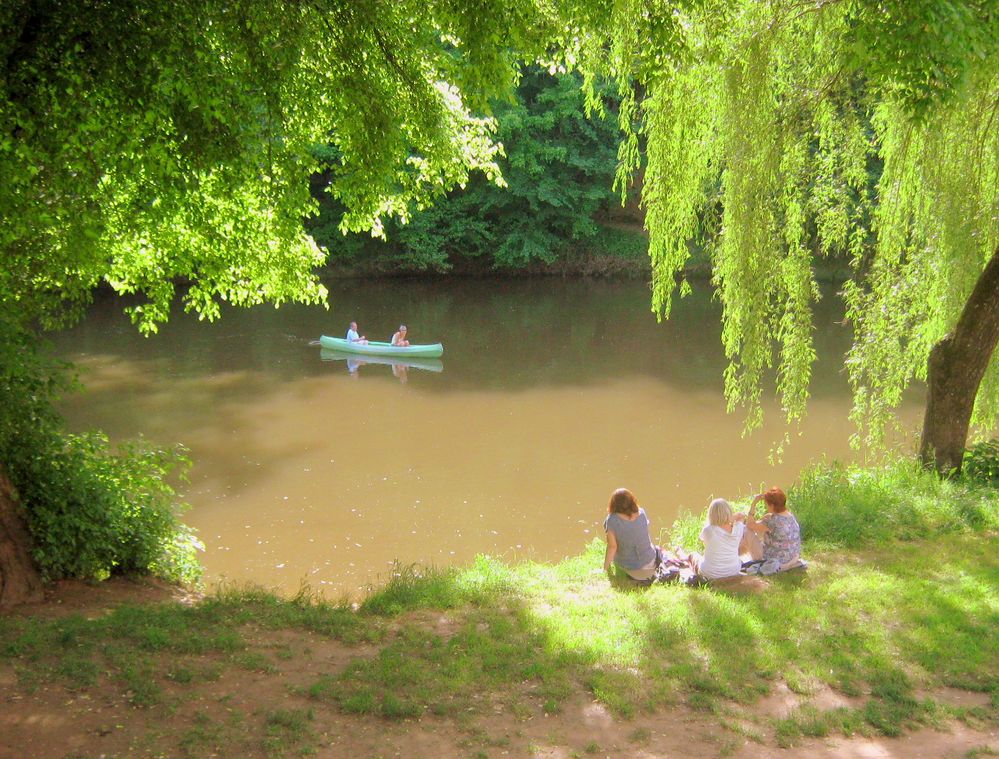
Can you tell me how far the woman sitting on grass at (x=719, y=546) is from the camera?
6707 millimetres

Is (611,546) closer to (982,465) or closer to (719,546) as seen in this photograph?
(719,546)

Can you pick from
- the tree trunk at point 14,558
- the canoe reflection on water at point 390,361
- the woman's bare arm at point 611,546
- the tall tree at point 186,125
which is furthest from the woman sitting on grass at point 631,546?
the canoe reflection on water at point 390,361

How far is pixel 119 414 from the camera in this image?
49.9 feet

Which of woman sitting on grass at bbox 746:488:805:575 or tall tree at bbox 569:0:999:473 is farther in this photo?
tall tree at bbox 569:0:999:473

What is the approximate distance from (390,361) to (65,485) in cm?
1372

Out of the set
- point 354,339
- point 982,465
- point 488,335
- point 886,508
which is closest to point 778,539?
point 886,508

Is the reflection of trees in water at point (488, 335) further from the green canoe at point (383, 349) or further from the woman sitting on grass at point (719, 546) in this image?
the woman sitting on grass at point (719, 546)

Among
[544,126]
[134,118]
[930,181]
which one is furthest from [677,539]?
[544,126]

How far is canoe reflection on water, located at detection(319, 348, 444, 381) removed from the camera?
19.0 meters

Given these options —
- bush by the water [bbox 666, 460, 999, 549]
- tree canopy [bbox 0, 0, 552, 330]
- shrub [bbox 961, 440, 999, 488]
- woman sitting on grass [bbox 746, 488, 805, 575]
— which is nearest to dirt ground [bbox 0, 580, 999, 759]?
woman sitting on grass [bbox 746, 488, 805, 575]

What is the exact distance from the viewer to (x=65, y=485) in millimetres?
5973

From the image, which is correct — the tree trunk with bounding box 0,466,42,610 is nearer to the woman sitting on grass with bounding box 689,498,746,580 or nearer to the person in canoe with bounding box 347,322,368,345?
the woman sitting on grass with bounding box 689,498,746,580

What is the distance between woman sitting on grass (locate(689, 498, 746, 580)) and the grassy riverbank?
0.28 meters

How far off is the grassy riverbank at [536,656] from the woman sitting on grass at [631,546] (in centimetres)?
28
